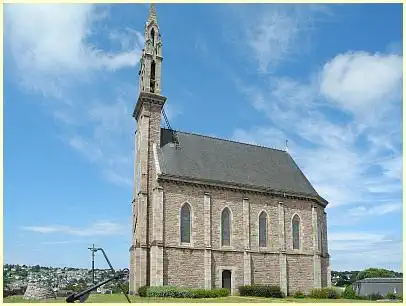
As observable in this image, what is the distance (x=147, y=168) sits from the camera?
42.5 m

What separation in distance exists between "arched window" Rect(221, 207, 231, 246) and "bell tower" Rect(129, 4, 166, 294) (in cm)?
614

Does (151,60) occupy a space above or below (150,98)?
above

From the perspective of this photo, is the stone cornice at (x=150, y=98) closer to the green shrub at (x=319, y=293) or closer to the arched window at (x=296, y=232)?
the arched window at (x=296, y=232)

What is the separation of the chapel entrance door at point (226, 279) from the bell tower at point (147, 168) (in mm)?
6150

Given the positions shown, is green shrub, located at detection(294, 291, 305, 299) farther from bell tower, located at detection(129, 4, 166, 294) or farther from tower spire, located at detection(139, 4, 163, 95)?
tower spire, located at detection(139, 4, 163, 95)

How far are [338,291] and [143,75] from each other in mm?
27482

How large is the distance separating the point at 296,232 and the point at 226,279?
907 centimetres

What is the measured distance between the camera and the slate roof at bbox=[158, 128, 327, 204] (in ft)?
142

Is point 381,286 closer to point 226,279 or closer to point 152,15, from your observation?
point 226,279

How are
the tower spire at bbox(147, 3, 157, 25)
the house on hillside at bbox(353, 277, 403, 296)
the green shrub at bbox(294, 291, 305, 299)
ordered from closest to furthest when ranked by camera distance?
the green shrub at bbox(294, 291, 305, 299), the tower spire at bbox(147, 3, 157, 25), the house on hillside at bbox(353, 277, 403, 296)

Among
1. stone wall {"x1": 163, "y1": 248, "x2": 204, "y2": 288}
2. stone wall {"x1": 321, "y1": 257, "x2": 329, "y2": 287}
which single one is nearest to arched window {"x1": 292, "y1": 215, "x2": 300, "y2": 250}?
stone wall {"x1": 321, "y1": 257, "x2": 329, "y2": 287}

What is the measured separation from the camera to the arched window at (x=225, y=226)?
4234 cm

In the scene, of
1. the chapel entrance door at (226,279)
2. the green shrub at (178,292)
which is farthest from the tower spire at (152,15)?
the green shrub at (178,292)

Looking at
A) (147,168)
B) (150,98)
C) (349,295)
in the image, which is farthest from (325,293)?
(150,98)
